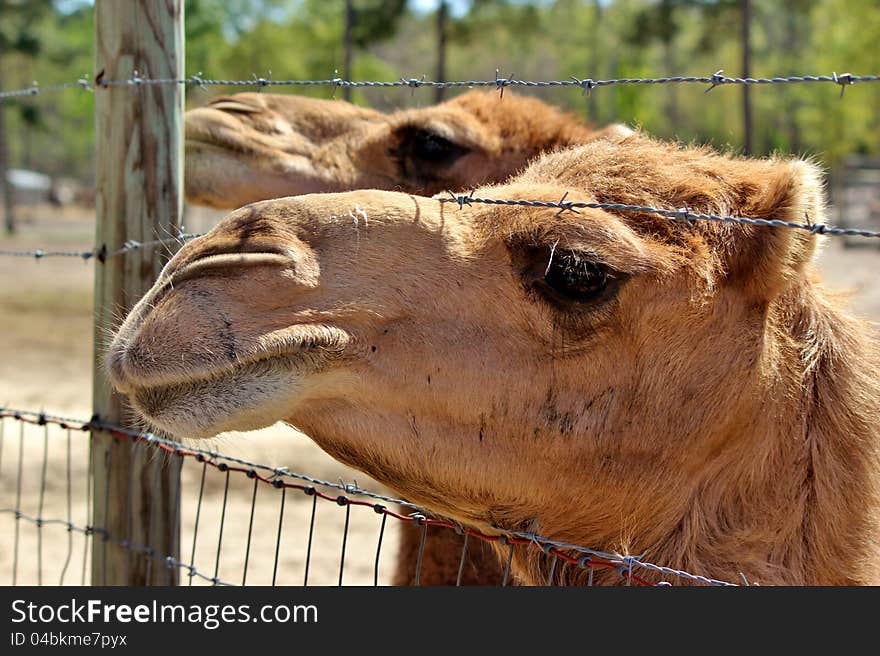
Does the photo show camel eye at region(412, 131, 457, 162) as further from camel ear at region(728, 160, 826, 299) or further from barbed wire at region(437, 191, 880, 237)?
camel ear at region(728, 160, 826, 299)

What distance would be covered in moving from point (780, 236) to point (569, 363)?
2.00 feet

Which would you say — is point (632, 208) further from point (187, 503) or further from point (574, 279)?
point (187, 503)

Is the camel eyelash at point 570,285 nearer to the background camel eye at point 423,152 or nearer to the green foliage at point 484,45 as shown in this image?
the background camel eye at point 423,152

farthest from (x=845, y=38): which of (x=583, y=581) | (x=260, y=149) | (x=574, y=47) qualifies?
(x=583, y=581)

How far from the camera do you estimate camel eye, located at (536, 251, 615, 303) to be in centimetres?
225

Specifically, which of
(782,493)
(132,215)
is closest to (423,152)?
(132,215)

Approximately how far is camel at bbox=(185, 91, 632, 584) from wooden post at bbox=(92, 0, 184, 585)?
1.46 metres

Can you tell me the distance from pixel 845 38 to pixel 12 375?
24.7 metres

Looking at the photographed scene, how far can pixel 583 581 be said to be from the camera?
2.51m

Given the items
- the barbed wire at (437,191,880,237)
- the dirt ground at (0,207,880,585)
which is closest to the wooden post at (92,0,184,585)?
the dirt ground at (0,207,880,585)

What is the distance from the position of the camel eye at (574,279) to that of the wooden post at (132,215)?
57.3 inches

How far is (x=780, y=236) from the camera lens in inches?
91.8

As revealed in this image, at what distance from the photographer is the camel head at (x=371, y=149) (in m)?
4.64

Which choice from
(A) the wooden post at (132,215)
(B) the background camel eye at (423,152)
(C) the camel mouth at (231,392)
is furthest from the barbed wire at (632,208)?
(B) the background camel eye at (423,152)
